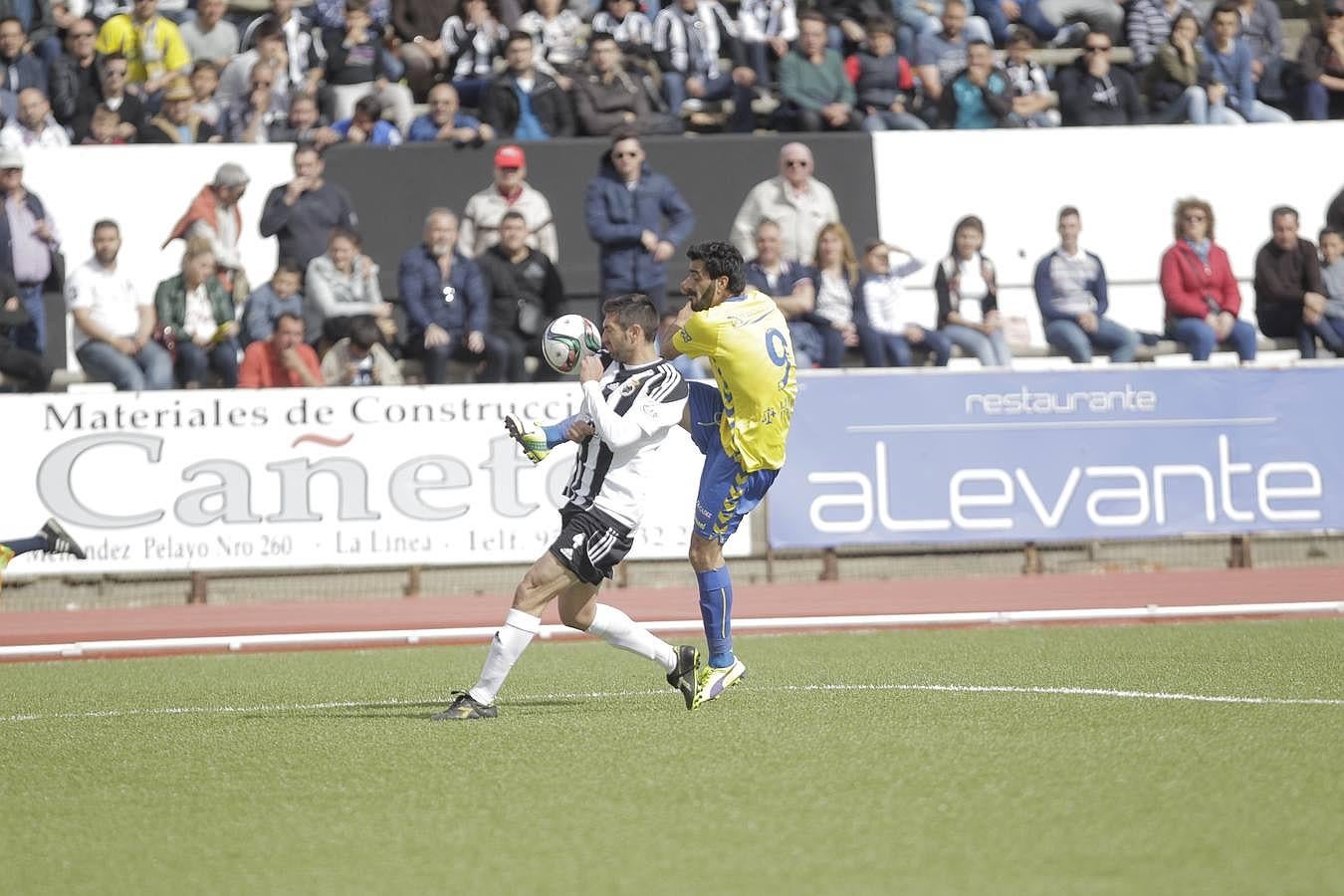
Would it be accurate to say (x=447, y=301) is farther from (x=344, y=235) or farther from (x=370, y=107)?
(x=370, y=107)

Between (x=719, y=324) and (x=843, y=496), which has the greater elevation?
(x=719, y=324)

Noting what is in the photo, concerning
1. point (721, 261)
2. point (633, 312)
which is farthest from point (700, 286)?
point (633, 312)

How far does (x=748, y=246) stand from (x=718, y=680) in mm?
9671

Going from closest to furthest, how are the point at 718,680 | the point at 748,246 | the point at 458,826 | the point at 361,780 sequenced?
the point at 458,826
the point at 361,780
the point at 718,680
the point at 748,246

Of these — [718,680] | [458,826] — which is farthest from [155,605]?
[458,826]

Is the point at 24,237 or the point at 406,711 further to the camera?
the point at 24,237

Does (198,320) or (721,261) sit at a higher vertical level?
(721,261)

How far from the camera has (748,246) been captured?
18.3m

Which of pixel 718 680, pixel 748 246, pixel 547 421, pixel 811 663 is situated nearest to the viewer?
pixel 718 680

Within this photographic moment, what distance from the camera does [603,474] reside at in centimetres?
878

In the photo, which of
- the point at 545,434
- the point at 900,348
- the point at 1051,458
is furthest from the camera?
the point at 900,348

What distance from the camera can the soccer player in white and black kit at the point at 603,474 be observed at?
8.50 m

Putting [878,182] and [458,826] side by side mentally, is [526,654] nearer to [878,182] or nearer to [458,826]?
[458,826]

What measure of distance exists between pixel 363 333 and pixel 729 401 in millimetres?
8489
